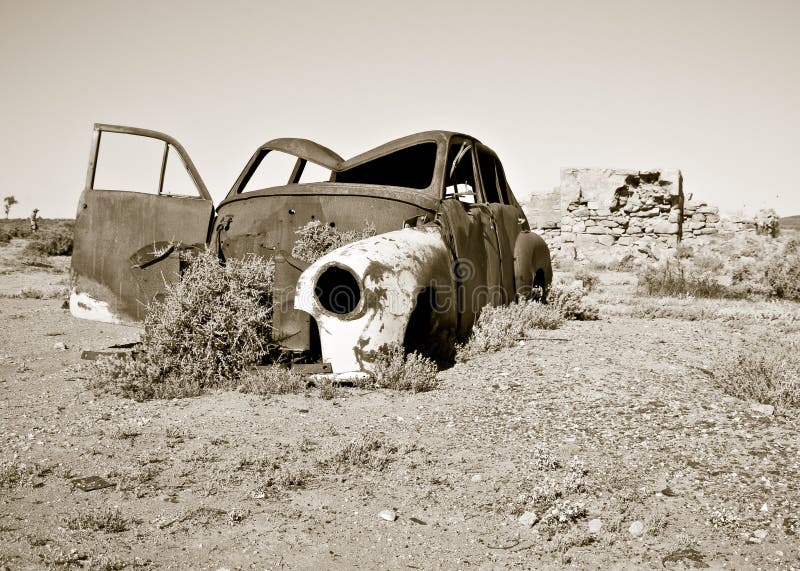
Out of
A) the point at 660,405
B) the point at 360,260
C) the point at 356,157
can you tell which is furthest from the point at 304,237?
the point at 660,405

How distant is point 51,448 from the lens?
3449 mm

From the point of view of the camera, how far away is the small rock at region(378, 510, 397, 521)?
2.77 m

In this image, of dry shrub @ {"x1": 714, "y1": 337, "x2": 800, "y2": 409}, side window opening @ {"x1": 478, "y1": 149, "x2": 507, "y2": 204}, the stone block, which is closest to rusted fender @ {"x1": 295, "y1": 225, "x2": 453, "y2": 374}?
dry shrub @ {"x1": 714, "y1": 337, "x2": 800, "y2": 409}

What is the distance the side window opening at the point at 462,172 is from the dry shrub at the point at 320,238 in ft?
3.21

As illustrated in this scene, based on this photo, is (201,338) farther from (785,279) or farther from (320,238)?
(785,279)

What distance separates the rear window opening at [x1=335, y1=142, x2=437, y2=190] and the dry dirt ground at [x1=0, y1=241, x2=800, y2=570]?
2.73 metres

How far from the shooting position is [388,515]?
2777 millimetres

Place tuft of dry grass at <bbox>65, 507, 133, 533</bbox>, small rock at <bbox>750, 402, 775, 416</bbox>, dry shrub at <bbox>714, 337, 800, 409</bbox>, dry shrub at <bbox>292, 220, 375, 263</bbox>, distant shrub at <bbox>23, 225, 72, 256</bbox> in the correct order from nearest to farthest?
tuft of dry grass at <bbox>65, 507, 133, 533</bbox>
small rock at <bbox>750, 402, 775, 416</bbox>
dry shrub at <bbox>714, 337, 800, 409</bbox>
dry shrub at <bbox>292, 220, 375, 263</bbox>
distant shrub at <bbox>23, 225, 72, 256</bbox>

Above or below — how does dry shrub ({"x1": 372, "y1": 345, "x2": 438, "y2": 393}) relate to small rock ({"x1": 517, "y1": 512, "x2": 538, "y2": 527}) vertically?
above

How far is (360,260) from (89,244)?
241 cm

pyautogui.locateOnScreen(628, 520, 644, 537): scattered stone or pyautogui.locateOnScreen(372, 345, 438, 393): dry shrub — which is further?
pyautogui.locateOnScreen(372, 345, 438, 393): dry shrub

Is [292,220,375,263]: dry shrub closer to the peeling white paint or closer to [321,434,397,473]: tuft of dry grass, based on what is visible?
the peeling white paint

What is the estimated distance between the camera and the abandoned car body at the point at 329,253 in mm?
4410

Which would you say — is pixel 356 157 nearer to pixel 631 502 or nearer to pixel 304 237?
pixel 304 237
